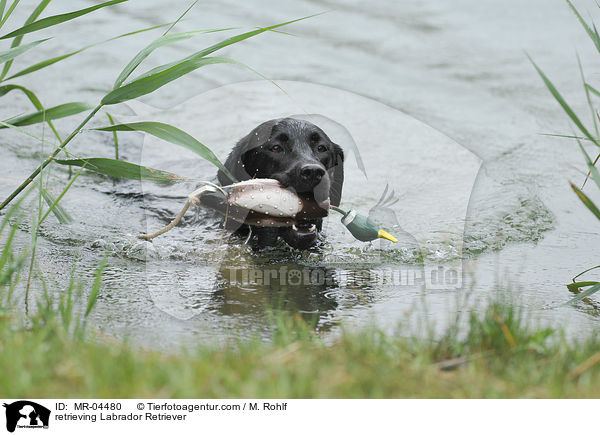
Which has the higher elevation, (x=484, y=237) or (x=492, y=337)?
(x=484, y=237)

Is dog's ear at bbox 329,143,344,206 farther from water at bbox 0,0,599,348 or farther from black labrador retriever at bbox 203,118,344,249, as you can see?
water at bbox 0,0,599,348

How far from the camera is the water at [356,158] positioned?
3436 mm

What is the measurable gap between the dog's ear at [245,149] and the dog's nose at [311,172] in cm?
54

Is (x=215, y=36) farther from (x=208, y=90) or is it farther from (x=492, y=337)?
(x=492, y=337)

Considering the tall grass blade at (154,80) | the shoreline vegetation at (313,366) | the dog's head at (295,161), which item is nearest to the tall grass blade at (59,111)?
the tall grass blade at (154,80)

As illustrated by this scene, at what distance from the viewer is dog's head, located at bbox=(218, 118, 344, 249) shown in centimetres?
373

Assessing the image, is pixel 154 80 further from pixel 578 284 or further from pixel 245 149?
pixel 578 284

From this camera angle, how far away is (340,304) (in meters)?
3.37

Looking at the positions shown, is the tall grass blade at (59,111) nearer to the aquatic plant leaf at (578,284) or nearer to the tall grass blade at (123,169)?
the tall grass blade at (123,169)

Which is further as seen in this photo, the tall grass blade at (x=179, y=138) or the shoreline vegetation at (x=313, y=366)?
the tall grass blade at (x=179, y=138)

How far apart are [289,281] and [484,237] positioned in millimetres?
1638
